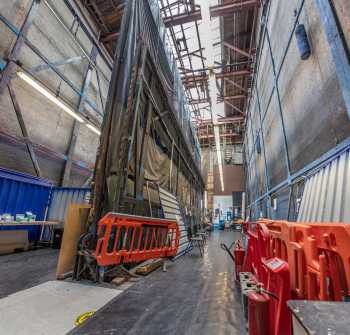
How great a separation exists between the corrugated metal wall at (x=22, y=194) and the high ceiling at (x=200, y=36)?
Result: 682 cm

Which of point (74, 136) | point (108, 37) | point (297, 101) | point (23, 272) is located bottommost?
point (23, 272)

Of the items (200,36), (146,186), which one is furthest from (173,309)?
(200,36)

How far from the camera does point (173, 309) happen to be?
2064 millimetres

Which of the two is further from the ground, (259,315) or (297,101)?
(297,101)

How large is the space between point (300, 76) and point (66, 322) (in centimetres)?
503

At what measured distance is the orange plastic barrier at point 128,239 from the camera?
2441 millimetres

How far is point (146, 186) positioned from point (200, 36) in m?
9.24

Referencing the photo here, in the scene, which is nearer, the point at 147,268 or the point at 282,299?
the point at 282,299

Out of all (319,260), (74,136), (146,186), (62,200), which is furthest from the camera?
(74,136)

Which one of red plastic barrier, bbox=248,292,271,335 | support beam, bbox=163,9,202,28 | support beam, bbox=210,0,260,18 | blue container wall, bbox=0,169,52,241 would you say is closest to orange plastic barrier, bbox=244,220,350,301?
red plastic barrier, bbox=248,292,271,335

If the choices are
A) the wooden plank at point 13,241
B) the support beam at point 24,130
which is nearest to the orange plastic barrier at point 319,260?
the wooden plank at point 13,241

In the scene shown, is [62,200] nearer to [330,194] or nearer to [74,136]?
[74,136]

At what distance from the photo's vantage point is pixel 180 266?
4.08m

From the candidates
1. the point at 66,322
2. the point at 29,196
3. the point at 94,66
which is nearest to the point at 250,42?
the point at 94,66
